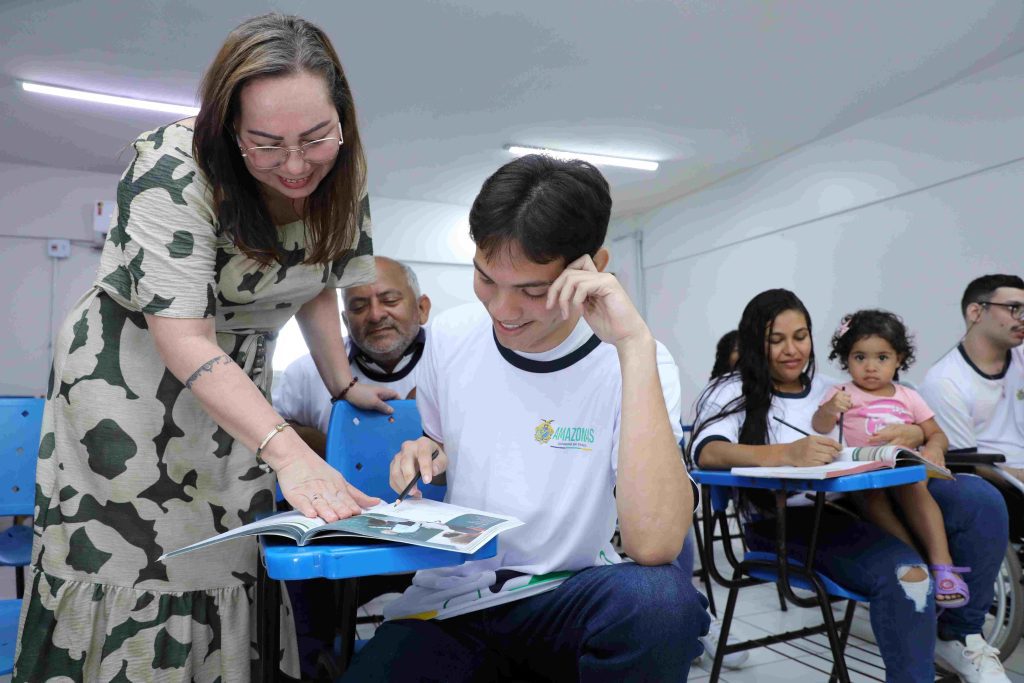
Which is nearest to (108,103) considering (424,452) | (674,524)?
(424,452)

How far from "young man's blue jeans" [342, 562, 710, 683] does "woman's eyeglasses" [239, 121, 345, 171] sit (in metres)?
0.73

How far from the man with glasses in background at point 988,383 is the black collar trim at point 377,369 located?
2371 mm

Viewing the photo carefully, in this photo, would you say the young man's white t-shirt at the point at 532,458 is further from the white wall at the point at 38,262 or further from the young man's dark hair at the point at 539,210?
the white wall at the point at 38,262

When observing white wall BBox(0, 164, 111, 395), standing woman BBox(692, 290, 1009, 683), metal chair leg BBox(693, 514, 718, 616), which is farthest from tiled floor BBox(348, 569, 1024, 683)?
white wall BBox(0, 164, 111, 395)

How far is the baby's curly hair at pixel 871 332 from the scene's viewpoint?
2973 millimetres

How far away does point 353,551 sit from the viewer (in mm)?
808

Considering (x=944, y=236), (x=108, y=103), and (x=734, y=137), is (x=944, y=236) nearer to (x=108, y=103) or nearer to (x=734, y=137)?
(x=734, y=137)

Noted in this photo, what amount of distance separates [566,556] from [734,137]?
622 centimetres

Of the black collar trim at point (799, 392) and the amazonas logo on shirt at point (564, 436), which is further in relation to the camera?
the black collar trim at point (799, 392)

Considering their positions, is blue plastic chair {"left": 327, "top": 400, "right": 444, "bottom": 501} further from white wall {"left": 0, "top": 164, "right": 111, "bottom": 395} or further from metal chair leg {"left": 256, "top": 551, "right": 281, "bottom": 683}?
white wall {"left": 0, "top": 164, "right": 111, "bottom": 395}

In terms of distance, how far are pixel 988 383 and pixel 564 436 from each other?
2963mm

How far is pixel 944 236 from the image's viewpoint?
18.3 ft

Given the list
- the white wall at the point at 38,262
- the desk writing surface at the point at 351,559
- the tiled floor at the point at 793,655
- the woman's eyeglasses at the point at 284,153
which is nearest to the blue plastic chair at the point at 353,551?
the desk writing surface at the point at 351,559

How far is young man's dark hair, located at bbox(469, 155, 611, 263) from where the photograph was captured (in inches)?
42.9
